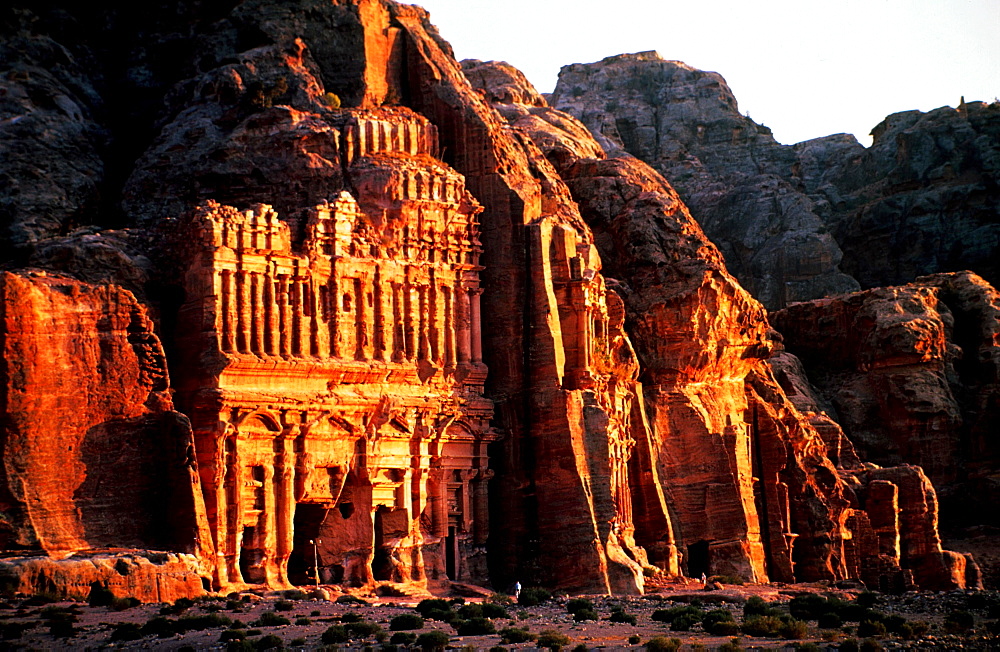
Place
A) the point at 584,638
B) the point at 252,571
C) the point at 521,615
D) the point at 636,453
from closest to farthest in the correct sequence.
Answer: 1. the point at 584,638
2. the point at 521,615
3. the point at 252,571
4. the point at 636,453

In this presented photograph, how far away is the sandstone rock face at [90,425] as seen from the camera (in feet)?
143

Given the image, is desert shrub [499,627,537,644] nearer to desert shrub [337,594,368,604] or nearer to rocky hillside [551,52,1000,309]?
desert shrub [337,594,368,604]

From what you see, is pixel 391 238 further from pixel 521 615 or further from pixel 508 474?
pixel 521 615

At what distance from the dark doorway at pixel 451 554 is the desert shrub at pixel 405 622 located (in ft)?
42.2

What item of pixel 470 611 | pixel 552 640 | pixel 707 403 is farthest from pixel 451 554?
pixel 552 640

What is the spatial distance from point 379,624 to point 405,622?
0.56 m

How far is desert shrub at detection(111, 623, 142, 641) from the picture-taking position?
36.1m

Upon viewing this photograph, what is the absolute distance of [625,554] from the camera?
55938 mm

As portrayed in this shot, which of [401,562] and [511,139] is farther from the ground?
[511,139]

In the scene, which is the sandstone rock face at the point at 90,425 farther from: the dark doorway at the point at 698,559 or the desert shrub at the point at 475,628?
the dark doorway at the point at 698,559

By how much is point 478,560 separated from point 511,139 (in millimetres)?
13494

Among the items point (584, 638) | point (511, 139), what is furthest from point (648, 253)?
point (584, 638)

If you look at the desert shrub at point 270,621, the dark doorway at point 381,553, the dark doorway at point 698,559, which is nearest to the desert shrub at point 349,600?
the dark doorway at point 381,553

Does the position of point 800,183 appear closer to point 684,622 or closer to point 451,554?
point 451,554
